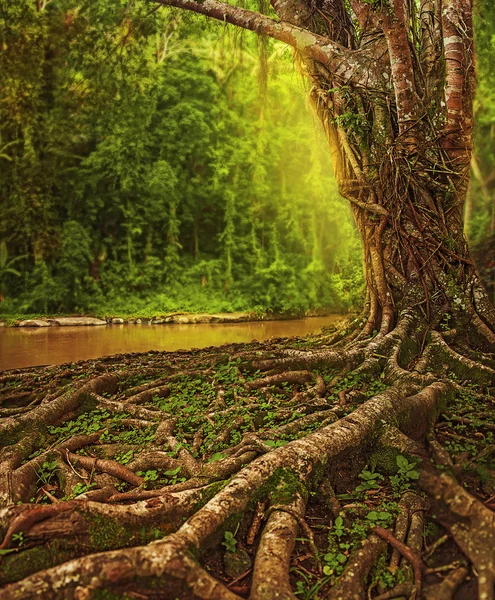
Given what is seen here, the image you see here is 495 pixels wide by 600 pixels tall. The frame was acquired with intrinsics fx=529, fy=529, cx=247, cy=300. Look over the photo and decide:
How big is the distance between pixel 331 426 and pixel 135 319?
1171 centimetres

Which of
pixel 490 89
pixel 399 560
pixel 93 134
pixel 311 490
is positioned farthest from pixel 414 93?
pixel 93 134

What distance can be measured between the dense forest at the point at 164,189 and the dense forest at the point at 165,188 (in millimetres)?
44

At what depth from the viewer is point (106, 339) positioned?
9703 mm

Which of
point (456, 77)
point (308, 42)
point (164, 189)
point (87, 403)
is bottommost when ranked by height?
point (87, 403)

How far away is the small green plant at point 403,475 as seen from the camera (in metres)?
2.28

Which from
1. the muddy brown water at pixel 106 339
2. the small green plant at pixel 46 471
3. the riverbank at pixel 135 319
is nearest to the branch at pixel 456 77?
the small green plant at pixel 46 471

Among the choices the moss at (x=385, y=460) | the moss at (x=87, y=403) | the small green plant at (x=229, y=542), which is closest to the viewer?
the small green plant at (x=229, y=542)

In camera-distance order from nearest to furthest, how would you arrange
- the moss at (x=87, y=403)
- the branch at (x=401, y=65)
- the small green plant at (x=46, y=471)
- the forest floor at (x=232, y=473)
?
1. the forest floor at (x=232, y=473)
2. the small green plant at (x=46, y=471)
3. the moss at (x=87, y=403)
4. the branch at (x=401, y=65)

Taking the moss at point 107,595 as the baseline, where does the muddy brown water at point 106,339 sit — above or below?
below

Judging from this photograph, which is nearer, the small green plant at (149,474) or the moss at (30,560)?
the moss at (30,560)

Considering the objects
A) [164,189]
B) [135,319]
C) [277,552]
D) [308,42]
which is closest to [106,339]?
[135,319]

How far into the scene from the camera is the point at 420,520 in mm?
1982

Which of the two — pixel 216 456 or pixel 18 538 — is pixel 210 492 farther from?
pixel 18 538

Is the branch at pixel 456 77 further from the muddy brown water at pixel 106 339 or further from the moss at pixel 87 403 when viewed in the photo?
the muddy brown water at pixel 106 339
